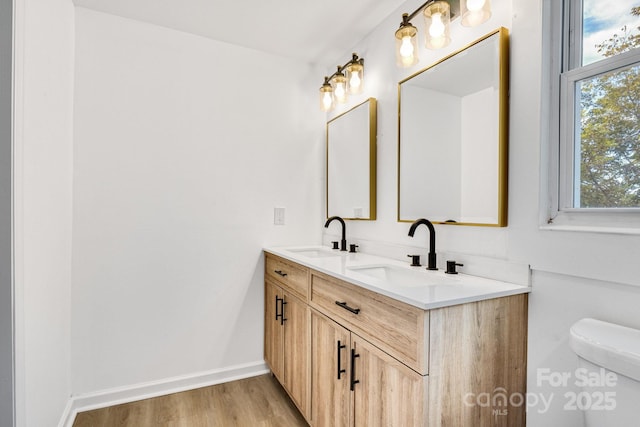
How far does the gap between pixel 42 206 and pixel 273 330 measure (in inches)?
55.2

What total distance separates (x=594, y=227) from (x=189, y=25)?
2283 mm

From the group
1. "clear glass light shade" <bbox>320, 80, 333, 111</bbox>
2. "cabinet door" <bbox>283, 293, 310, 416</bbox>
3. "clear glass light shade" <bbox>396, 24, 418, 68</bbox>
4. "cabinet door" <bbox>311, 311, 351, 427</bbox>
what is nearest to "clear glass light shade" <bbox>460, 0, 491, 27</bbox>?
"clear glass light shade" <bbox>396, 24, 418, 68</bbox>

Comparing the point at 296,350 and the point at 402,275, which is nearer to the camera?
the point at 402,275

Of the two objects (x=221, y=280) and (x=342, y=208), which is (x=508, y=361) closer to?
(x=342, y=208)

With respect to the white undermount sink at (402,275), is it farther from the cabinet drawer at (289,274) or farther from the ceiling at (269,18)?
the ceiling at (269,18)

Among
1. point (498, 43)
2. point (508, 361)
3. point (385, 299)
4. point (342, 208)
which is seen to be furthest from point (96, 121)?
point (508, 361)

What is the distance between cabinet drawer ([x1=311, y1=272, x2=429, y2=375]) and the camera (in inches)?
37.5

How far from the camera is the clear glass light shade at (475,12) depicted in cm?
125

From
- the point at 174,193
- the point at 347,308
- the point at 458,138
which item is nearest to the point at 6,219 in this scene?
the point at 174,193

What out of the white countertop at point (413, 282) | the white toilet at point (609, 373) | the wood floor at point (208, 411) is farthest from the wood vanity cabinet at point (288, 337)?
the white toilet at point (609, 373)

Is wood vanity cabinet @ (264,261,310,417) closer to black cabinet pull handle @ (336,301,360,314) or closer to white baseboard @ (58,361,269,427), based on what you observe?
white baseboard @ (58,361,269,427)

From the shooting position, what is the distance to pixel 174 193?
2.09 meters

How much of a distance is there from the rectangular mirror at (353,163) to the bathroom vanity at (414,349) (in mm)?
594

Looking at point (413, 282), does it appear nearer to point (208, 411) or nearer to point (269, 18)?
point (208, 411)
